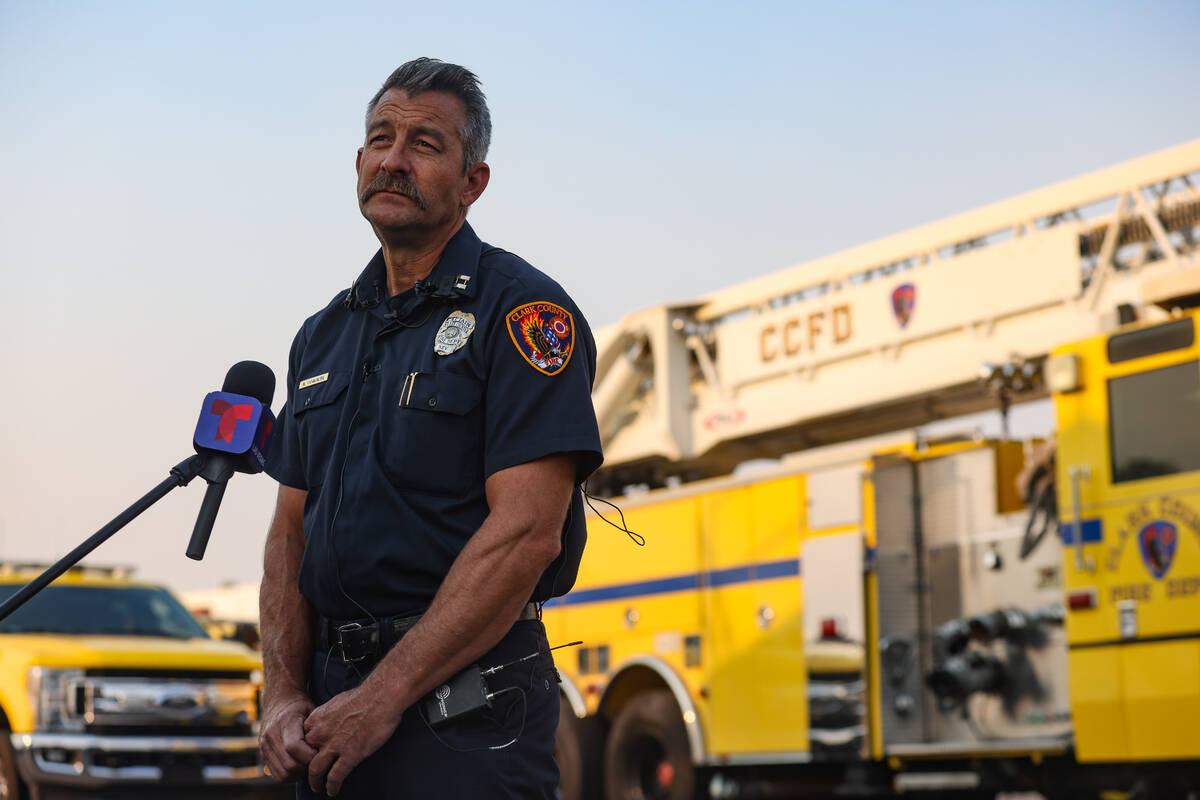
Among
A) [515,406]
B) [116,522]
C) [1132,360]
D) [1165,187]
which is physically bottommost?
[116,522]

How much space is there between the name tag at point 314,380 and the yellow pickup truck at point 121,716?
522cm

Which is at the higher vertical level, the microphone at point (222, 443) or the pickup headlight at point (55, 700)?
the microphone at point (222, 443)

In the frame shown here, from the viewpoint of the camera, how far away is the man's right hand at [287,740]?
2518 mm

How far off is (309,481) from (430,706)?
0.54 metres

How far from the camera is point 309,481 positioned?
9.31 feet

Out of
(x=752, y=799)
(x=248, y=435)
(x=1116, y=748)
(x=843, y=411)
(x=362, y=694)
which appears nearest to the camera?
(x=362, y=694)

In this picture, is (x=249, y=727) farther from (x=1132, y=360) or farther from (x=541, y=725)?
(x=541, y=725)

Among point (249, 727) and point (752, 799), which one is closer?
point (249, 727)

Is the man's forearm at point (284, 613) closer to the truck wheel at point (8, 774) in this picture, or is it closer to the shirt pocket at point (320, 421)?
the shirt pocket at point (320, 421)

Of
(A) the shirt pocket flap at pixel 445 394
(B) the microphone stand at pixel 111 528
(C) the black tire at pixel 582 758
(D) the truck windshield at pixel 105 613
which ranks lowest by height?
(C) the black tire at pixel 582 758

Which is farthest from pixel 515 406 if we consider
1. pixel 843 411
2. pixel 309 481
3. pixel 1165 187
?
pixel 843 411

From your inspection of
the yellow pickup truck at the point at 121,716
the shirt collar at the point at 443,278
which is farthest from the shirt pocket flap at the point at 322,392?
the yellow pickup truck at the point at 121,716

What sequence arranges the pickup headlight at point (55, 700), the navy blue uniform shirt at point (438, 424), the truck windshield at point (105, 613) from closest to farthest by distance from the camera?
the navy blue uniform shirt at point (438, 424), the pickup headlight at point (55, 700), the truck windshield at point (105, 613)

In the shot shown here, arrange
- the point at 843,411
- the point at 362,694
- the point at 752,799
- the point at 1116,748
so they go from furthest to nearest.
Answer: the point at 843,411 < the point at 752,799 < the point at 1116,748 < the point at 362,694
